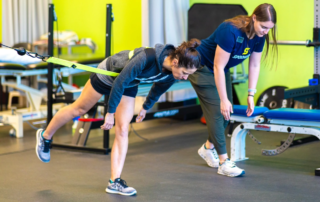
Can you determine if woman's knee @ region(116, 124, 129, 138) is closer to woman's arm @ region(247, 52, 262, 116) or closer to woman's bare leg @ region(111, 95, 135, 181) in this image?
woman's bare leg @ region(111, 95, 135, 181)

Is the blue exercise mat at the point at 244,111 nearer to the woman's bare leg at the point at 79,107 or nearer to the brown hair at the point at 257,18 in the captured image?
the brown hair at the point at 257,18

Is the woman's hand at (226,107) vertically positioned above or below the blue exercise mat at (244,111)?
above

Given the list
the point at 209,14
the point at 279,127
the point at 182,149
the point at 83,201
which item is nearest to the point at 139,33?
the point at 209,14

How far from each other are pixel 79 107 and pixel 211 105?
92cm

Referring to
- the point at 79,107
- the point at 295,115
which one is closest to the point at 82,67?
the point at 79,107

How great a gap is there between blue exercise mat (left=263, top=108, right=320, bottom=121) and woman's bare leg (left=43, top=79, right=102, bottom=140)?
1.33 m

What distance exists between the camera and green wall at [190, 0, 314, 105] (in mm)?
4680

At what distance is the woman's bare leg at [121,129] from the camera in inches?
99.2

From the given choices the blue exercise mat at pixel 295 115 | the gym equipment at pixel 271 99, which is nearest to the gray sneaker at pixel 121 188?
the blue exercise mat at pixel 295 115

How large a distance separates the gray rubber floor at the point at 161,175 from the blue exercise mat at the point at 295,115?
391 mm

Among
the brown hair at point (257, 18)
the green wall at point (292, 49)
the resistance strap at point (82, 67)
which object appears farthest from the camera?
the green wall at point (292, 49)

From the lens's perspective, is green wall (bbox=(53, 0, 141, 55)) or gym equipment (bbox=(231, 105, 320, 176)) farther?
green wall (bbox=(53, 0, 141, 55))

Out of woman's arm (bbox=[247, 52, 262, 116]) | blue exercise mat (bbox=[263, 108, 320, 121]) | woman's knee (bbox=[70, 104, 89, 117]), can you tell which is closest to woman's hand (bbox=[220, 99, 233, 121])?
woman's arm (bbox=[247, 52, 262, 116])

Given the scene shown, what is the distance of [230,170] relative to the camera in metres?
2.96
